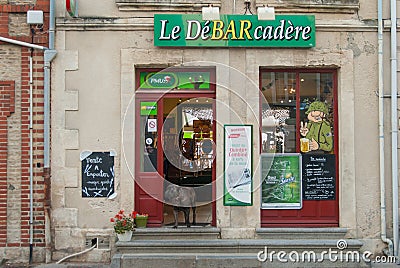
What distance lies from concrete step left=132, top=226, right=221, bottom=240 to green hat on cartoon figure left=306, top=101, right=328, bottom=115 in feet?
8.15

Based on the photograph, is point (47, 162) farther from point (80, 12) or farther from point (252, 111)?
point (252, 111)

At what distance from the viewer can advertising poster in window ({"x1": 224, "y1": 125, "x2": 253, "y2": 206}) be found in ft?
26.9

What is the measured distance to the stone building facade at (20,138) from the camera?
8070 mm

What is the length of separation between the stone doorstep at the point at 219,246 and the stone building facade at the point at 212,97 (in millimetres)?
295

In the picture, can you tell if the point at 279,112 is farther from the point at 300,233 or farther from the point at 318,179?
the point at 300,233

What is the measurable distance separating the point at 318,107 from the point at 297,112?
Result: 36 centimetres

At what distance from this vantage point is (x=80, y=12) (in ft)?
27.1

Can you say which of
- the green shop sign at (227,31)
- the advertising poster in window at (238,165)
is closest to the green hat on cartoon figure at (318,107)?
the green shop sign at (227,31)

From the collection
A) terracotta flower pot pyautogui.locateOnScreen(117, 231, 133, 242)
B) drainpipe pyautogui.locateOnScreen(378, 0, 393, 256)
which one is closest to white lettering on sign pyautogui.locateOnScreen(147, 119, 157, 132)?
terracotta flower pot pyautogui.locateOnScreen(117, 231, 133, 242)

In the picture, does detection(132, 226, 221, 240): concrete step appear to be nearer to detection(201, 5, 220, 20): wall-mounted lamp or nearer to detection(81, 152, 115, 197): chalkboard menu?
detection(81, 152, 115, 197): chalkboard menu

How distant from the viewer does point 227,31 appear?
26.9ft

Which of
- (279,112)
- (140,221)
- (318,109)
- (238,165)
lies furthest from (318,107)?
(140,221)

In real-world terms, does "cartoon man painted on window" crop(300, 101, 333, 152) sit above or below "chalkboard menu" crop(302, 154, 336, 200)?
above

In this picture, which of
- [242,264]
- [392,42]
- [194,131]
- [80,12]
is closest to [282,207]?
[242,264]
